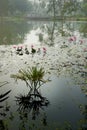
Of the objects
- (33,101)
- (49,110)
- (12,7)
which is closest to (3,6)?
(12,7)

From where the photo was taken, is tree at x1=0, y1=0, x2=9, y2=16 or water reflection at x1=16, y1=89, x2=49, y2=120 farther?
tree at x1=0, y1=0, x2=9, y2=16

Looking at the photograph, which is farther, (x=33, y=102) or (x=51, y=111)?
(x=33, y=102)

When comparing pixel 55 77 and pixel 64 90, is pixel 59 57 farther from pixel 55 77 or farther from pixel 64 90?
pixel 64 90

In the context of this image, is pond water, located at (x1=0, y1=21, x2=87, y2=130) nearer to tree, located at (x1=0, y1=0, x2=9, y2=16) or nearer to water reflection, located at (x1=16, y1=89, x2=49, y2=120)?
water reflection, located at (x1=16, y1=89, x2=49, y2=120)

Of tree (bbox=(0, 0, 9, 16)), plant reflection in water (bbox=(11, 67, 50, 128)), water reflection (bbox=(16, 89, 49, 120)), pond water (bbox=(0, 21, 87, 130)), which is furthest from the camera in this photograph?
tree (bbox=(0, 0, 9, 16))

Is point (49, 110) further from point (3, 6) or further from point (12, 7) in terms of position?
point (12, 7)

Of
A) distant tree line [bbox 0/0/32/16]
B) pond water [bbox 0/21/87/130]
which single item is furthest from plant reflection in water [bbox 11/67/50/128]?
distant tree line [bbox 0/0/32/16]

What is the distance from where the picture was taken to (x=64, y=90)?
8062 millimetres

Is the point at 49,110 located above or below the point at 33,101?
below

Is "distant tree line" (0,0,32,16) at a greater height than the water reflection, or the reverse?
"distant tree line" (0,0,32,16)

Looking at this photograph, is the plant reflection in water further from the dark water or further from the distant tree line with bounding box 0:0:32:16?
the distant tree line with bounding box 0:0:32:16

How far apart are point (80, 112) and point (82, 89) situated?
178cm

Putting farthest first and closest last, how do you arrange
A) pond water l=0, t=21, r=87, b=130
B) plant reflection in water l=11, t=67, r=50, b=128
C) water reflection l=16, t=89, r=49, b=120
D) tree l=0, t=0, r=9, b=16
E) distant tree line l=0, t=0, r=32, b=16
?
distant tree line l=0, t=0, r=32, b=16 → tree l=0, t=0, r=9, b=16 → water reflection l=16, t=89, r=49, b=120 → plant reflection in water l=11, t=67, r=50, b=128 → pond water l=0, t=21, r=87, b=130

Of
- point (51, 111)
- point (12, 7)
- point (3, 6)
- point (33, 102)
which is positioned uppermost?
point (12, 7)
